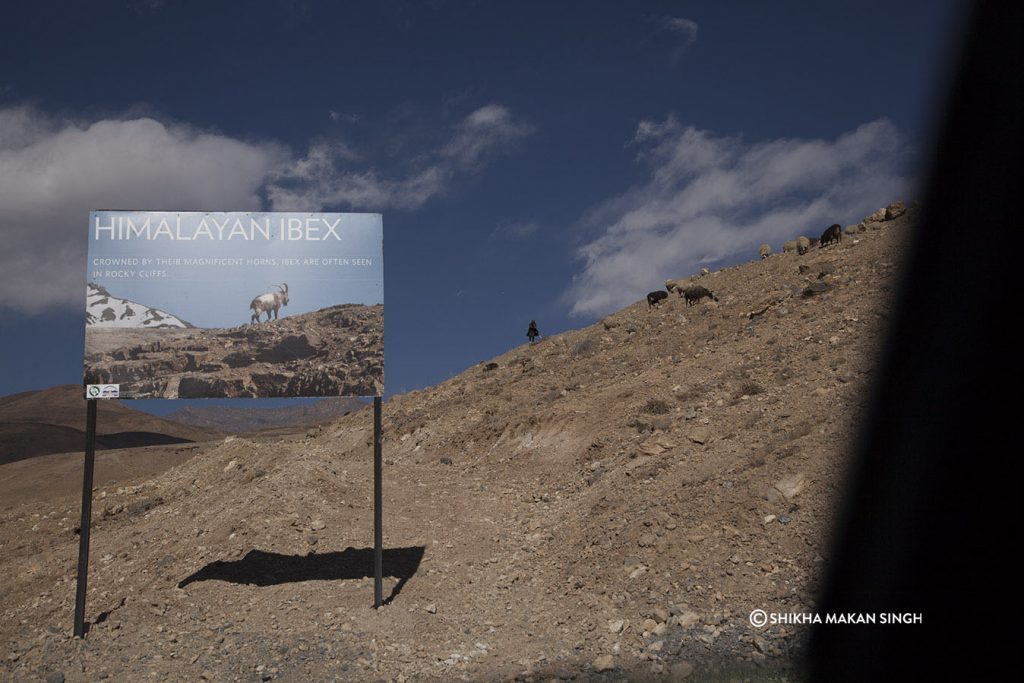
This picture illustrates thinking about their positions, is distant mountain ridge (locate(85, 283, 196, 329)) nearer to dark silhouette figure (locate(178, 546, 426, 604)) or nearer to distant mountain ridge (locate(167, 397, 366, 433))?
dark silhouette figure (locate(178, 546, 426, 604))

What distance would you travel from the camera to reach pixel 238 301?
9.03 metres

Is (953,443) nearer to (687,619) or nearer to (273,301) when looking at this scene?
(687,619)

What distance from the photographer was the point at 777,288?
2195 centimetres

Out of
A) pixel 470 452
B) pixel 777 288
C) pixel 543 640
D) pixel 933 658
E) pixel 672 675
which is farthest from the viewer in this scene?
pixel 777 288

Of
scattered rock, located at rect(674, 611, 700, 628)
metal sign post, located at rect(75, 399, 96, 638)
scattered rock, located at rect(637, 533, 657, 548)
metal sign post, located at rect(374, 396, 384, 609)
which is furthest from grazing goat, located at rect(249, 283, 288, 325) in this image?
scattered rock, located at rect(674, 611, 700, 628)

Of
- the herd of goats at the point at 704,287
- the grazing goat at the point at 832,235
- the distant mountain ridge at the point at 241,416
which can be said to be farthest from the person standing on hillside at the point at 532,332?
the distant mountain ridge at the point at 241,416

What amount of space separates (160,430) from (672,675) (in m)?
66.0

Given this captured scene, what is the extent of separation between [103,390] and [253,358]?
5.80 feet

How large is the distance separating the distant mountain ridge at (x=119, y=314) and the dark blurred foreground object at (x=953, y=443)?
801 cm

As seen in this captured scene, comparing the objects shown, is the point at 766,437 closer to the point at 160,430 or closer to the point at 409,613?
the point at 409,613

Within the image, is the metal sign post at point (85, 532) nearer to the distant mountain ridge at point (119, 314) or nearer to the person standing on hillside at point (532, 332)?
the distant mountain ridge at point (119, 314)

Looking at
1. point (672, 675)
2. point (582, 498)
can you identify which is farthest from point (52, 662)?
point (582, 498)

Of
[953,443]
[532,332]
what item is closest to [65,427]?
[532,332]

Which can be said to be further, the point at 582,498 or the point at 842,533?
the point at 582,498
